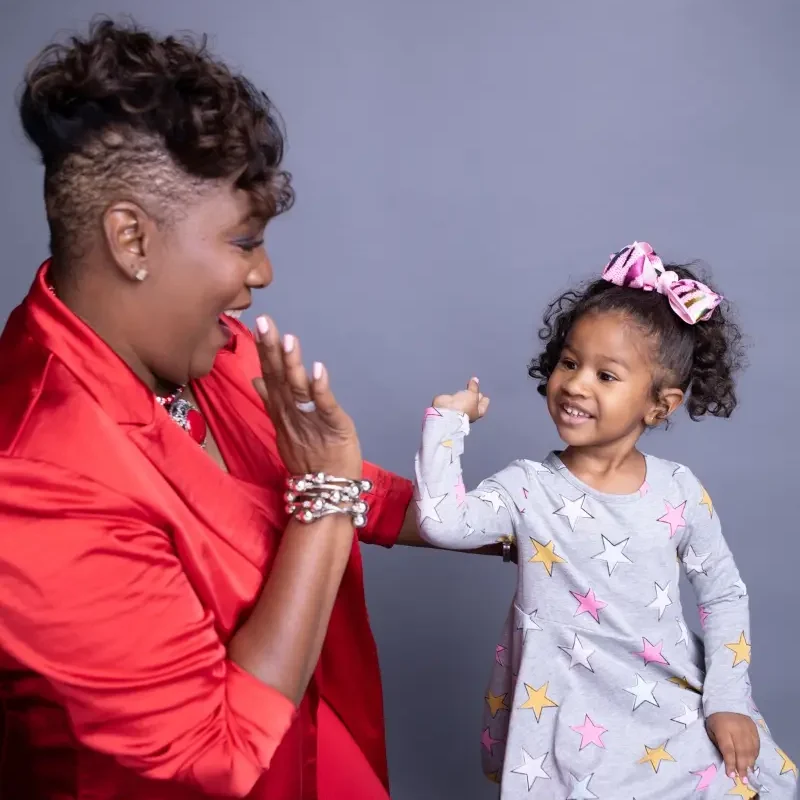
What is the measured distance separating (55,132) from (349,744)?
0.95 meters

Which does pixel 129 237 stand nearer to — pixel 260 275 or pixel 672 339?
pixel 260 275

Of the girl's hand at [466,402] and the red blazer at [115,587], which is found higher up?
the girl's hand at [466,402]

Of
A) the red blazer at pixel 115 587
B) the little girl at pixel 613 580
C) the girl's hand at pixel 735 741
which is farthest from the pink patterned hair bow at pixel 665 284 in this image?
the red blazer at pixel 115 587

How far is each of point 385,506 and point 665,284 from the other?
61 cm

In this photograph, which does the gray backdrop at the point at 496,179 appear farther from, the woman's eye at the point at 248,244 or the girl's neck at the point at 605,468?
the woman's eye at the point at 248,244

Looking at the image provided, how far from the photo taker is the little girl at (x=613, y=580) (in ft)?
4.97

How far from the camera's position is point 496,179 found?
7.80 feet

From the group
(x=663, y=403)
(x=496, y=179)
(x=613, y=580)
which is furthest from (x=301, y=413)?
(x=496, y=179)

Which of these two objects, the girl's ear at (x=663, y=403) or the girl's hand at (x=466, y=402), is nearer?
the girl's hand at (x=466, y=402)

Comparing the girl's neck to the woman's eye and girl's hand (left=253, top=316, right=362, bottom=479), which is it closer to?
girl's hand (left=253, top=316, right=362, bottom=479)

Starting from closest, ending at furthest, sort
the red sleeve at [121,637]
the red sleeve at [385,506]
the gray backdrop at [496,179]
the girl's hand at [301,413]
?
1. the red sleeve at [121,637]
2. the girl's hand at [301,413]
3. the red sleeve at [385,506]
4. the gray backdrop at [496,179]

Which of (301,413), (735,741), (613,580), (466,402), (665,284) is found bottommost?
(735,741)

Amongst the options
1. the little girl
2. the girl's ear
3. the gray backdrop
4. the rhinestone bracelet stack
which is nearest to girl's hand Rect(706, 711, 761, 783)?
the little girl

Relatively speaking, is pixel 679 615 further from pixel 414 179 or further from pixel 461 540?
pixel 414 179
